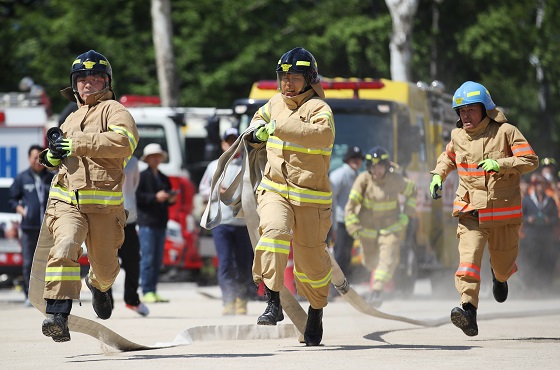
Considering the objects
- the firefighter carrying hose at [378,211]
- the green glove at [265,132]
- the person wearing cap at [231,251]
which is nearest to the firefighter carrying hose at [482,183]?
the green glove at [265,132]

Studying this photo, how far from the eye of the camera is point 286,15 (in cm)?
3161

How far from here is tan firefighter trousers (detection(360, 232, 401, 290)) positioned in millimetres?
15594

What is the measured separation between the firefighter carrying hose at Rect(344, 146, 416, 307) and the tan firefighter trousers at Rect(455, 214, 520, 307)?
17.2 ft

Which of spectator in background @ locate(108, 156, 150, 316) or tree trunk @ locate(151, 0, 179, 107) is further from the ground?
tree trunk @ locate(151, 0, 179, 107)

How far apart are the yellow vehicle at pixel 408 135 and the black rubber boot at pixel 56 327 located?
8.41 m

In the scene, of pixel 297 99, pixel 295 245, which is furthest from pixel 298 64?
pixel 295 245

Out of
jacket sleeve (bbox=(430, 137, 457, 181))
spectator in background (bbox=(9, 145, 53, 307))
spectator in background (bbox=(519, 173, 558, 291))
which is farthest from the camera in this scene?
spectator in background (bbox=(519, 173, 558, 291))

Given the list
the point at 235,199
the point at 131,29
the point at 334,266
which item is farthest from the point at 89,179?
the point at 131,29

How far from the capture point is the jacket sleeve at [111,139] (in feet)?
29.2

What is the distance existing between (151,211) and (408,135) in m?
3.62

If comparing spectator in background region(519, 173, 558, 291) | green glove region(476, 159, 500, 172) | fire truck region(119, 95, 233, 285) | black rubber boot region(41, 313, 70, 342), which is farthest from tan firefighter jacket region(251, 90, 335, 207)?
fire truck region(119, 95, 233, 285)

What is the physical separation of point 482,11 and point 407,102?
15308 mm

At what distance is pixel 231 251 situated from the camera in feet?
46.5

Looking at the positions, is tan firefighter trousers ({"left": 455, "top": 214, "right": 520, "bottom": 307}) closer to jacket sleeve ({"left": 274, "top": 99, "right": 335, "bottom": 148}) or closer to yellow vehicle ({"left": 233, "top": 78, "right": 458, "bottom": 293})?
jacket sleeve ({"left": 274, "top": 99, "right": 335, "bottom": 148})
